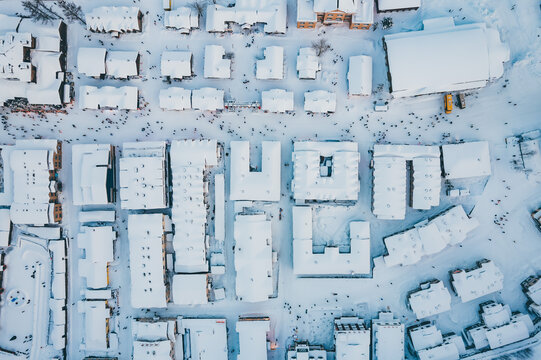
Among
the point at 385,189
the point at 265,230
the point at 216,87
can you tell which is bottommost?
the point at 265,230

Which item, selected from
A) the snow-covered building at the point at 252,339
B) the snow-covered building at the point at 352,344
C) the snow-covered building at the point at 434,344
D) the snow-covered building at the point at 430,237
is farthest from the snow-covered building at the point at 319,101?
the snow-covered building at the point at 434,344

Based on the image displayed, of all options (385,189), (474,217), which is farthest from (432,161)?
(474,217)

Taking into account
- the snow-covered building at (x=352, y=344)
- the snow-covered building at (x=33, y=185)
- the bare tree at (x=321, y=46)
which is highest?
the bare tree at (x=321, y=46)

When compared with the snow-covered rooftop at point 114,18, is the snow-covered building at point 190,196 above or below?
below

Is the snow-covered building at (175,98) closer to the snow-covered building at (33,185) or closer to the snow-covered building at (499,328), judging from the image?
the snow-covered building at (33,185)

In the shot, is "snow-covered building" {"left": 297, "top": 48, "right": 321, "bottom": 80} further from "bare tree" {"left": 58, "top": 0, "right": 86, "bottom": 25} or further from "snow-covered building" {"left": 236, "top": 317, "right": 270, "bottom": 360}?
"snow-covered building" {"left": 236, "top": 317, "right": 270, "bottom": 360}

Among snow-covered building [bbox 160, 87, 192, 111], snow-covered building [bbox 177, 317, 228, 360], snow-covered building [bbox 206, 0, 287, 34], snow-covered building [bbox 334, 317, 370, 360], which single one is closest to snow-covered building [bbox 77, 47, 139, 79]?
snow-covered building [bbox 160, 87, 192, 111]

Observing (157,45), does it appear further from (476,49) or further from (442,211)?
(442,211)
